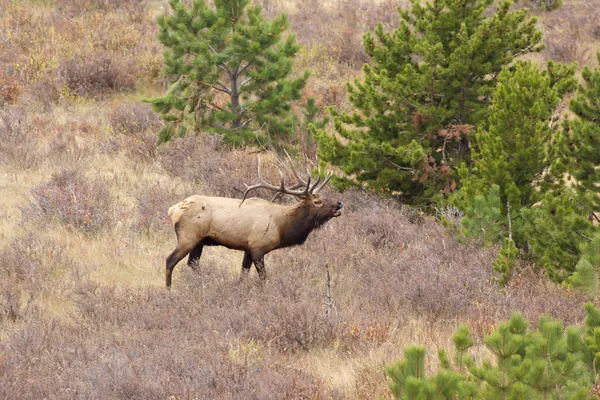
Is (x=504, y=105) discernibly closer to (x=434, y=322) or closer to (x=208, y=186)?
(x=434, y=322)

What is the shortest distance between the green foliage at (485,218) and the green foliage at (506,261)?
356 mm

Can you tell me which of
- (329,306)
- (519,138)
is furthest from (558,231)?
(329,306)

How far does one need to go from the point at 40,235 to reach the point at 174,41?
4.18 m

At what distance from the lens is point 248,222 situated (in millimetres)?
7543

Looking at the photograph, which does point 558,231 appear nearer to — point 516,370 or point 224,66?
point 516,370

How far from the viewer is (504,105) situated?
7.64 m

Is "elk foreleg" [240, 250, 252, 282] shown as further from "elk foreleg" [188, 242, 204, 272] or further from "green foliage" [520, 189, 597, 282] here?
"green foliage" [520, 189, 597, 282]

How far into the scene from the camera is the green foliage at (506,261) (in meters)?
7.06

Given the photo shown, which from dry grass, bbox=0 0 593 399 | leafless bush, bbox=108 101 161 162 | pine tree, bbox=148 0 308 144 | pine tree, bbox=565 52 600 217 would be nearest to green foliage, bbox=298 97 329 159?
pine tree, bbox=148 0 308 144

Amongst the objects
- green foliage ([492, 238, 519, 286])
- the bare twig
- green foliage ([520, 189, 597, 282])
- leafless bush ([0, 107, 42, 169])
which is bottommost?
leafless bush ([0, 107, 42, 169])

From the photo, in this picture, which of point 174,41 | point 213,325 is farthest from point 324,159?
point 213,325

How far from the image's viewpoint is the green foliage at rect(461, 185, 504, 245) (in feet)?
24.1

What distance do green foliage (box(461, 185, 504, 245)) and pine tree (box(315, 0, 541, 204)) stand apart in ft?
5.85

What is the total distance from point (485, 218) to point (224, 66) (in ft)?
19.2
